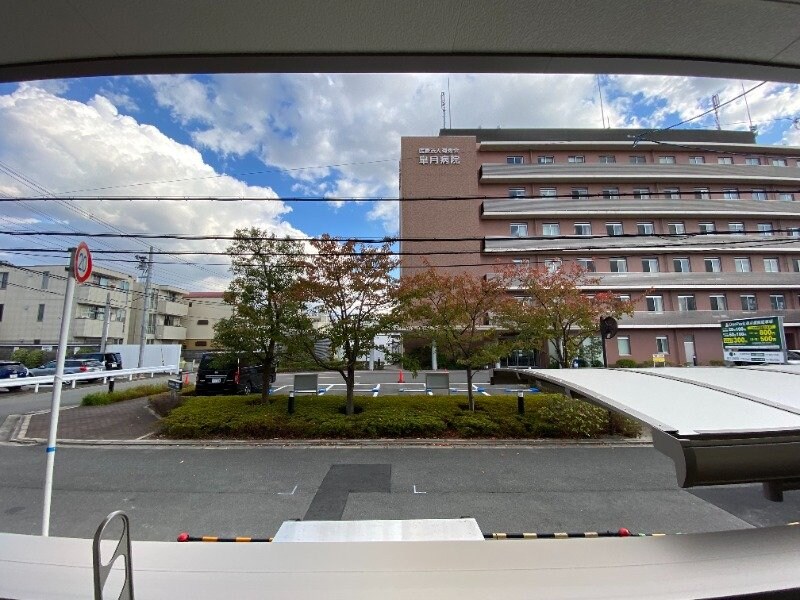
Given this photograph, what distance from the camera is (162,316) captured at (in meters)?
39.0

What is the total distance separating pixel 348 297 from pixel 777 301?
3373 cm

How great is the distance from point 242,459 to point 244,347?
3.57 m

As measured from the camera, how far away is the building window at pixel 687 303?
25156mm

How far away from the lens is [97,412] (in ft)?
34.1

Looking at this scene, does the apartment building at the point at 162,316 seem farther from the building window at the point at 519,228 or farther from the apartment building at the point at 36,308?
the building window at the point at 519,228

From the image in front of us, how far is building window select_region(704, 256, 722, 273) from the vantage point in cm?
2568

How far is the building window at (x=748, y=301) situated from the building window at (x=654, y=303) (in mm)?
5879

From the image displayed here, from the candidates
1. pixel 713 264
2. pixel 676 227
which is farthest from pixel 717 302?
pixel 676 227

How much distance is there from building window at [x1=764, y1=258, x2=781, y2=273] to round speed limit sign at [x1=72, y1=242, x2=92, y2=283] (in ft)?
125

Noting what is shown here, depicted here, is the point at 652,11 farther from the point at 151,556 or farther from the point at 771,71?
the point at 151,556

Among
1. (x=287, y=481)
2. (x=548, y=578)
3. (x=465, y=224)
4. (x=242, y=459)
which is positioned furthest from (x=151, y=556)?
(x=465, y=224)

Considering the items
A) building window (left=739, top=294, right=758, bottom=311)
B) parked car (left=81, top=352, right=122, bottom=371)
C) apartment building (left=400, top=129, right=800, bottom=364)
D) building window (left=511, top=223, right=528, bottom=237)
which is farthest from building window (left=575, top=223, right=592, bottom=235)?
parked car (left=81, top=352, right=122, bottom=371)

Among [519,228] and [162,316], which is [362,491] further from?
[162,316]

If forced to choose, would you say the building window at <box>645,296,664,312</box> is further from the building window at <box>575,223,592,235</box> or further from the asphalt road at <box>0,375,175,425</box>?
the asphalt road at <box>0,375,175,425</box>
